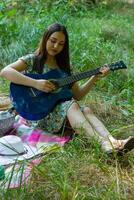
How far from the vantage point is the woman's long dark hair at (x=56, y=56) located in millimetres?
3225

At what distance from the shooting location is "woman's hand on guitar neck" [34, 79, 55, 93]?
10.3 ft

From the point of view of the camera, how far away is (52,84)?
10.5ft

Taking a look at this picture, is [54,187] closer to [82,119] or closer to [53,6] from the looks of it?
[82,119]

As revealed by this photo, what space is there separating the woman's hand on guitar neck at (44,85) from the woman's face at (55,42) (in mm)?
231

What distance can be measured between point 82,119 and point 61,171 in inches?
27.5

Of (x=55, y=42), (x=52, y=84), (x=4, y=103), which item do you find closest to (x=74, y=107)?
(x=52, y=84)

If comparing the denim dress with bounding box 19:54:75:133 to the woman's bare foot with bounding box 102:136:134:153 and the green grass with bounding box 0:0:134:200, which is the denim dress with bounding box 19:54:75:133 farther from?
the woman's bare foot with bounding box 102:136:134:153

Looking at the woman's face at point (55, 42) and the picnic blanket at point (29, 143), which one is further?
the woman's face at point (55, 42)

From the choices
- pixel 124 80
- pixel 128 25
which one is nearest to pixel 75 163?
pixel 124 80

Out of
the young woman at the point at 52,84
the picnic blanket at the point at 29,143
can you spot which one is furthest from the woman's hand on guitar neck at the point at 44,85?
the picnic blanket at the point at 29,143

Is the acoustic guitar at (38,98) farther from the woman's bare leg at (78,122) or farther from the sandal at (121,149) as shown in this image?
the sandal at (121,149)

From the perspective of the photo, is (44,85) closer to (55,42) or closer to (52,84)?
(52,84)

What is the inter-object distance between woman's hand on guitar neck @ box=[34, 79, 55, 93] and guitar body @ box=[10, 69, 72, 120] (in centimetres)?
7

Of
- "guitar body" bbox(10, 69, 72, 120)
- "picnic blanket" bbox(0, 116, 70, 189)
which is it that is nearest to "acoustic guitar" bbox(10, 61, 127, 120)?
"guitar body" bbox(10, 69, 72, 120)
